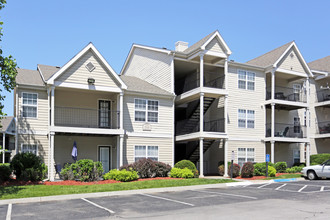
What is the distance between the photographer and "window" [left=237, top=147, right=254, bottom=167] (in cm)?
2754

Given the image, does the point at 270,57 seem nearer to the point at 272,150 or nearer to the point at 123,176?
the point at 272,150

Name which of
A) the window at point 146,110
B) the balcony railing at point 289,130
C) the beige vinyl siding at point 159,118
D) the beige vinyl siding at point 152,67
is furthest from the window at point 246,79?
the window at point 146,110

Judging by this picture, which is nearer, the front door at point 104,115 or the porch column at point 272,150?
the front door at point 104,115

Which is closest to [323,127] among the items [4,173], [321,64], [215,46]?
[321,64]

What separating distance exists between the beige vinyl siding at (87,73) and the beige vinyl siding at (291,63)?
578 inches

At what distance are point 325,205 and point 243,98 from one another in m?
16.5

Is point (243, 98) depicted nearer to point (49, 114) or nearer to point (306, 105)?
point (306, 105)

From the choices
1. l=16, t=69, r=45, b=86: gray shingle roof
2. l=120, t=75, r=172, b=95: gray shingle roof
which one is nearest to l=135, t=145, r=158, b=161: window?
l=120, t=75, r=172, b=95: gray shingle roof

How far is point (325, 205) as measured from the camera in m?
12.1

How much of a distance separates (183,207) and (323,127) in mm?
25577

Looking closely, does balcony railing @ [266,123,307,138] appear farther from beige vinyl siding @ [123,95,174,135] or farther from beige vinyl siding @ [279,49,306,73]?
beige vinyl siding @ [123,95,174,135]

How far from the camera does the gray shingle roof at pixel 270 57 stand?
1150 inches

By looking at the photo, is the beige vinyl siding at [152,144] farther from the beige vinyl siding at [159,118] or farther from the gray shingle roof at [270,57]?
the gray shingle roof at [270,57]

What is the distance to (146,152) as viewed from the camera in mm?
24438
